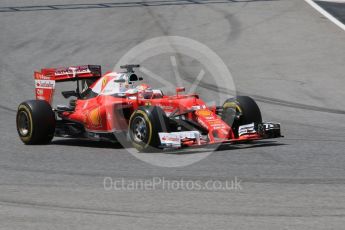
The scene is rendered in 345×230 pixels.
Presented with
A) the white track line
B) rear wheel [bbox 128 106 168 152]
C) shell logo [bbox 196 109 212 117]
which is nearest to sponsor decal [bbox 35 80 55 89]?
rear wheel [bbox 128 106 168 152]

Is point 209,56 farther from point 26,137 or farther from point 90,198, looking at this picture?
point 90,198

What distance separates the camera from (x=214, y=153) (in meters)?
12.1

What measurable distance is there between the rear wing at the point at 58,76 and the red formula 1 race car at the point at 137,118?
18 mm

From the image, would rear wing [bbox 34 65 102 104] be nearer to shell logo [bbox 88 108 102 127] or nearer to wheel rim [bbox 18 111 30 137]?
wheel rim [bbox 18 111 30 137]

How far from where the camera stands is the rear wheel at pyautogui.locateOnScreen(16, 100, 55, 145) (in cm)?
1340

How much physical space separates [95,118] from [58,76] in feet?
5.46

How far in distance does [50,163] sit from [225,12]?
17.2m

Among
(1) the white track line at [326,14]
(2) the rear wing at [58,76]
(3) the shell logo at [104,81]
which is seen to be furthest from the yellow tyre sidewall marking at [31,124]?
(1) the white track line at [326,14]

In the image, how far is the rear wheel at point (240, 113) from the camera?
42.2 ft

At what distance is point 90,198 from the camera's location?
9.08 meters

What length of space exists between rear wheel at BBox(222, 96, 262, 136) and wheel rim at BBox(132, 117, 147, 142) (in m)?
1.51

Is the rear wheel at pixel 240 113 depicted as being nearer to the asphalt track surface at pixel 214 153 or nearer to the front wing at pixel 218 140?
the front wing at pixel 218 140

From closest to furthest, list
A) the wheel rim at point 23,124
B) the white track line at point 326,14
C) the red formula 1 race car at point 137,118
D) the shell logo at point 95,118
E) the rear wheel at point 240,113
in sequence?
the red formula 1 race car at point 137,118 < the rear wheel at point 240,113 < the shell logo at point 95,118 < the wheel rim at point 23,124 < the white track line at point 326,14

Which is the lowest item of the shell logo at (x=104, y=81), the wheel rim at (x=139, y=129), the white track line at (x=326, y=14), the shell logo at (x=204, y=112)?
the wheel rim at (x=139, y=129)
